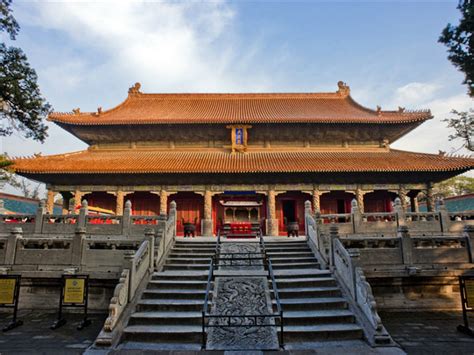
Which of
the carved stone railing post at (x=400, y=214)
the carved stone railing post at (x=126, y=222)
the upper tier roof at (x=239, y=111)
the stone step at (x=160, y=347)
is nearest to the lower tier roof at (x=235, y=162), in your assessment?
the upper tier roof at (x=239, y=111)

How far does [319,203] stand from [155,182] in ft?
34.0

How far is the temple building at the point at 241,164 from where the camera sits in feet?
53.9

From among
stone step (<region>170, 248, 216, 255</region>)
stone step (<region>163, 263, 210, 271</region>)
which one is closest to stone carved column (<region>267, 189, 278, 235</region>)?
stone step (<region>170, 248, 216, 255</region>)

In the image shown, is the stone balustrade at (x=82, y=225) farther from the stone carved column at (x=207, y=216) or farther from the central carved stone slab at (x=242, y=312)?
the stone carved column at (x=207, y=216)

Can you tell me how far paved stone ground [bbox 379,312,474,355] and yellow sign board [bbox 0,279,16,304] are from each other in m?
8.70

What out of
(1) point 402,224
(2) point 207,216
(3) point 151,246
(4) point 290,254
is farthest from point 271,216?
(3) point 151,246

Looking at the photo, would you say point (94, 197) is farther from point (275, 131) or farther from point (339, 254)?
point (339, 254)

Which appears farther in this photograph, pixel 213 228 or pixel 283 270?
pixel 213 228

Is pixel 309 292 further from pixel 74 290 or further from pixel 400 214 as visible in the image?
pixel 400 214

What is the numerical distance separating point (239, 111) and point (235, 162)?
6.37 meters

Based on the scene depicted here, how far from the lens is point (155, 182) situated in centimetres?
1734

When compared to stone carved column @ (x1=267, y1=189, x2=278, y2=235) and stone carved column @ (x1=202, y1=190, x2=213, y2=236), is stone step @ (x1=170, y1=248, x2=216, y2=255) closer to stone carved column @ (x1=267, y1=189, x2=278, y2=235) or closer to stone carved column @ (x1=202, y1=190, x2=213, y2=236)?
stone carved column @ (x1=202, y1=190, x2=213, y2=236)

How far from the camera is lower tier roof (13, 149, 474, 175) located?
16.0m

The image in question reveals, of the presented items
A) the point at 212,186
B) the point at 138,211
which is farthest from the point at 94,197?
the point at 212,186
